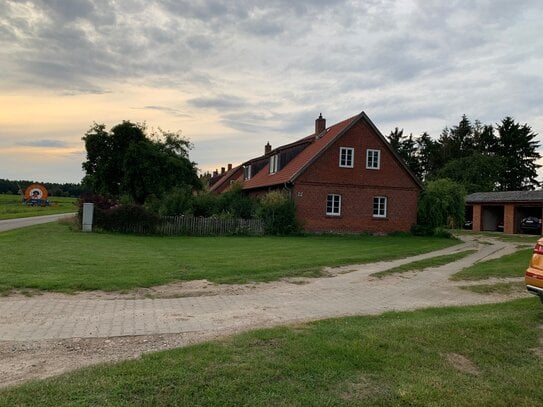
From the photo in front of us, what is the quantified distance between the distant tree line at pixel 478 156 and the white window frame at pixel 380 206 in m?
31.3

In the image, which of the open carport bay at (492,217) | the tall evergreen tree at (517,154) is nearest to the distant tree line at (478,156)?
the tall evergreen tree at (517,154)

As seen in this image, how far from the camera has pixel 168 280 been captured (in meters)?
10.8

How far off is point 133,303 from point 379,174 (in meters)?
25.0

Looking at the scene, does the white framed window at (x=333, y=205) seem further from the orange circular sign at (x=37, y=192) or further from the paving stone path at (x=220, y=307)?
the orange circular sign at (x=37, y=192)

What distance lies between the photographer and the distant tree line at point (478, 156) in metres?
61.9

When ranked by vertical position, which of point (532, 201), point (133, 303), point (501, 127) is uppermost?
point (501, 127)

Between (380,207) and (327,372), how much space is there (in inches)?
1088

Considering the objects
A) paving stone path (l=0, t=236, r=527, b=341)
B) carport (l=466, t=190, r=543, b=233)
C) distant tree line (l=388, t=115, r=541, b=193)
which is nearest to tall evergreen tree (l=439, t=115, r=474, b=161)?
distant tree line (l=388, t=115, r=541, b=193)

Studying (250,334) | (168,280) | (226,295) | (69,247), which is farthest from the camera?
(69,247)

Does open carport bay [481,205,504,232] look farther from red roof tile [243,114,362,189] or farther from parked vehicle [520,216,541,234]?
red roof tile [243,114,362,189]

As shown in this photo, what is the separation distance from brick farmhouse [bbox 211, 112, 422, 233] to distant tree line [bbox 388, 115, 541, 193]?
3081 centimetres

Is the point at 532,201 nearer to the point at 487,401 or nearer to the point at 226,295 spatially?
the point at 226,295

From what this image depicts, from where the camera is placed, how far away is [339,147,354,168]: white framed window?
30531 mm

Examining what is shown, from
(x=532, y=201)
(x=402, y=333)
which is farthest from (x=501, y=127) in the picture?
(x=402, y=333)
